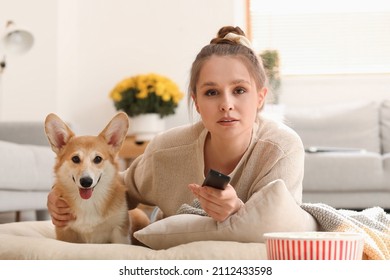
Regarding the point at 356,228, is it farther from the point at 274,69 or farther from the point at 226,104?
the point at 274,69

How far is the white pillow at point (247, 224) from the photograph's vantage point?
1.02 m

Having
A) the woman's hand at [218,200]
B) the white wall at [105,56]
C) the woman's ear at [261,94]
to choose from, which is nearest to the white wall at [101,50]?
the white wall at [105,56]

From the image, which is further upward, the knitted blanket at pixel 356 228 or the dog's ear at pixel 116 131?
the dog's ear at pixel 116 131

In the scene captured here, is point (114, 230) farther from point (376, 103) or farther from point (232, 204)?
point (376, 103)

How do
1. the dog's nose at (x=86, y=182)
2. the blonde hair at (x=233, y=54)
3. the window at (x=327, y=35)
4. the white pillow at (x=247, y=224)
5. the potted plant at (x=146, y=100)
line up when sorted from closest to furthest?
the white pillow at (x=247, y=224), the dog's nose at (x=86, y=182), the blonde hair at (x=233, y=54), the potted plant at (x=146, y=100), the window at (x=327, y=35)

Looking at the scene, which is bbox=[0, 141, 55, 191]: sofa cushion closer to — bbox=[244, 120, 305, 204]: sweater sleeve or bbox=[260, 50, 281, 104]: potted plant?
bbox=[244, 120, 305, 204]: sweater sleeve

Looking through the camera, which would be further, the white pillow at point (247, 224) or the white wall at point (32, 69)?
the white wall at point (32, 69)

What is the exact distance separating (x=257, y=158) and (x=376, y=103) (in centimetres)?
254

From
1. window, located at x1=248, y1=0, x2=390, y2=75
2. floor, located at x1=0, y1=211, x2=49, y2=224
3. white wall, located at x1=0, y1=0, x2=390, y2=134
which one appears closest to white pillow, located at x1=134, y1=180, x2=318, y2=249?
floor, located at x1=0, y1=211, x2=49, y2=224

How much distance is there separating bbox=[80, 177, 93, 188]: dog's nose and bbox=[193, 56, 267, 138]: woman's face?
10.6 inches

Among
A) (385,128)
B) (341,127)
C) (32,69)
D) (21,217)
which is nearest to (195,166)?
(21,217)

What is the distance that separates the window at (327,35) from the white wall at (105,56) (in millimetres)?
112

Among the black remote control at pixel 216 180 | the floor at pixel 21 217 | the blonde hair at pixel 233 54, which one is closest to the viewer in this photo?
the black remote control at pixel 216 180

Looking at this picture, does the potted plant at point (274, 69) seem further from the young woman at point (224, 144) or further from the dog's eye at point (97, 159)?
the dog's eye at point (97, 159)
